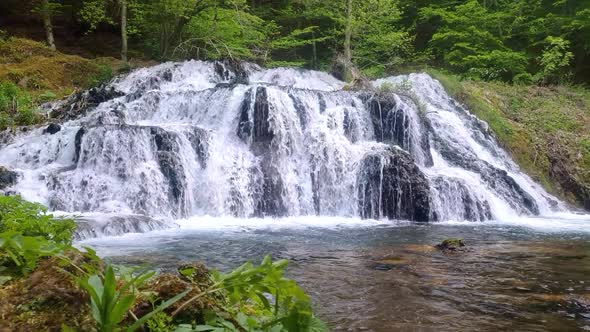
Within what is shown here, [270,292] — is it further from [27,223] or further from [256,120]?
[256,120]

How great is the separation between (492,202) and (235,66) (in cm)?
1135

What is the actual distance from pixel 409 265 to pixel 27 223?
4744 millimetres

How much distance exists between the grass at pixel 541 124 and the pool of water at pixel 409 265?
18.0 feet

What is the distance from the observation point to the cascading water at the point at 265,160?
1146 cm

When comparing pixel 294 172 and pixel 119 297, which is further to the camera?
pixel 294 172

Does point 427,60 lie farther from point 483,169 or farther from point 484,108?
point 483,169

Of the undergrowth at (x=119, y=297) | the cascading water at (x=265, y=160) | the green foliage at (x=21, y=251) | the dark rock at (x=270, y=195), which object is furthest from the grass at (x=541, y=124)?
the green foliage at (x=21, y=251)

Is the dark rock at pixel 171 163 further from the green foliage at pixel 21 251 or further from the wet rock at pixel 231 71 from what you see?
the green foliage at pixel 21 251

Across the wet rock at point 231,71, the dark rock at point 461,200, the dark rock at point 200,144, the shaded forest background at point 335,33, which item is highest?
the shaded forest background at point 335,33

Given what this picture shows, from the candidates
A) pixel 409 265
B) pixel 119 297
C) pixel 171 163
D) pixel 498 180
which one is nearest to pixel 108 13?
pixel 171 163

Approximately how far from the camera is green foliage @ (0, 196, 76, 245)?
2.79 meters

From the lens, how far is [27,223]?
286 cm

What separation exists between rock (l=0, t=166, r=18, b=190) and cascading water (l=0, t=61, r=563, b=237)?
0.43 ft

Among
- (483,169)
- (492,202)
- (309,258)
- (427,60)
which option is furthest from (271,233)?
(427,60)
